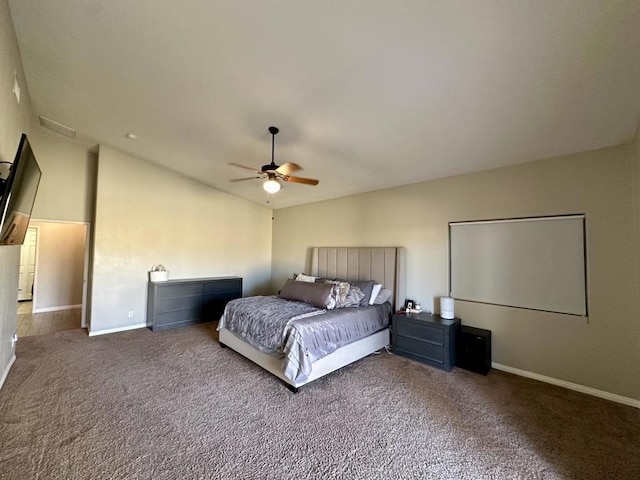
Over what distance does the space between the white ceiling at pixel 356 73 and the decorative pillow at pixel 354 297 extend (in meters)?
1.89

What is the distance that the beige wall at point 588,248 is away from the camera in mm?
2793

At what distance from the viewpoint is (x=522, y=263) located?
11.2 feet

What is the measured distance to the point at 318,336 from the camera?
3.15m

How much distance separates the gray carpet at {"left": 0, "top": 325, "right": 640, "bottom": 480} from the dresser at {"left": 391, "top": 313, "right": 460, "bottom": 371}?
183 millimetres

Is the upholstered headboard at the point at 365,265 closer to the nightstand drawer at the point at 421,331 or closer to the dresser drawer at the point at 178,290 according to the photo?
the nightstand drawer at the point at 421,331

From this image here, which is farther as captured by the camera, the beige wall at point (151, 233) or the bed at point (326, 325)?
the beige wall at point (151, 233)

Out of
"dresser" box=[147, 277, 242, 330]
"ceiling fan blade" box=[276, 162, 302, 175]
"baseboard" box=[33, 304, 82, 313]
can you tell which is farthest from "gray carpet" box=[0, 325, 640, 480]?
"baseboard" box=[33, 304, 82, 313]

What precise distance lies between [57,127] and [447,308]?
6.72 m

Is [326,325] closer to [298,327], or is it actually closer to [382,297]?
[298,327]

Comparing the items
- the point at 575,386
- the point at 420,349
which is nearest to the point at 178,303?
the point at 420,349

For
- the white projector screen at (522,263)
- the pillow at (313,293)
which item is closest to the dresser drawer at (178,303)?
the pillow at (313,293)

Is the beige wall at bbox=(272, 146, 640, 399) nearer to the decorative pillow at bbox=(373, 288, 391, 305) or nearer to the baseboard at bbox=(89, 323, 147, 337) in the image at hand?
the decorative pillow at bbox=(373, 288, 391, 305)

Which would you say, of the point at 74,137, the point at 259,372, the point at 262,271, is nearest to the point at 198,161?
the point at 74,137

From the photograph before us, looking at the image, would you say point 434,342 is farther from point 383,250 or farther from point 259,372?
point 259,372
